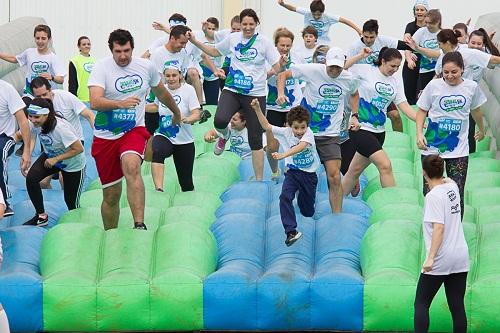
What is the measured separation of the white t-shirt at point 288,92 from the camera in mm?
11250

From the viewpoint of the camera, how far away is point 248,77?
1071 cm

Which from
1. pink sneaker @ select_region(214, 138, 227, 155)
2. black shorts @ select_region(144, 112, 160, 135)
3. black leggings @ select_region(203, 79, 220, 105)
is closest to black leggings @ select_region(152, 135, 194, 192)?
pink sneaker @ select_region(214, 138, 227, 155)

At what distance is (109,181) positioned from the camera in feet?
30.3

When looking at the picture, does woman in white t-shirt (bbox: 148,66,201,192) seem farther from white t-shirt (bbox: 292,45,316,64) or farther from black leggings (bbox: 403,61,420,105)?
black leggings (bbox: 403,61,420,105)

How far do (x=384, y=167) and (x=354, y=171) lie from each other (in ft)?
0.72

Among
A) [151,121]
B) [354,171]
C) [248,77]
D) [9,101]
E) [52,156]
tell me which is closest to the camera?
[9,101]

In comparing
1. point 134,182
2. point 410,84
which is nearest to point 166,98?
point 134,182

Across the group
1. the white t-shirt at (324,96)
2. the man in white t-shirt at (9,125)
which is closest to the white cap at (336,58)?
the white t-shirt at (324,96)

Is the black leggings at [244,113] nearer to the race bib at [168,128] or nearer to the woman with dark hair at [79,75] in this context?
the race bib at [168,128]

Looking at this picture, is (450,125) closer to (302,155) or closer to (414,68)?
(302,155)

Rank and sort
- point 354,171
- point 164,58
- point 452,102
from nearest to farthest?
1. point 452,102
2. point 354,171
3. point 164,58

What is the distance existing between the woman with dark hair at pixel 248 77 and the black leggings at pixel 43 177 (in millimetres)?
1301

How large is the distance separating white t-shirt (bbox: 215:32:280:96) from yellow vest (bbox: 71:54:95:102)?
4.32 metres

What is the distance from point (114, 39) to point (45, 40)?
3.75 metres
